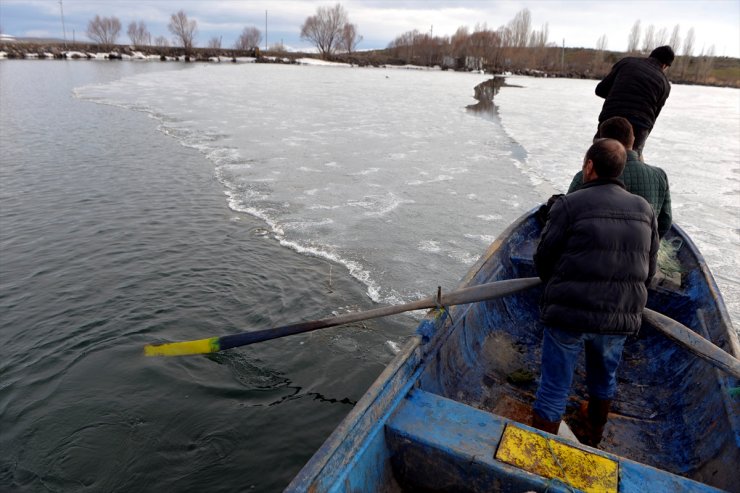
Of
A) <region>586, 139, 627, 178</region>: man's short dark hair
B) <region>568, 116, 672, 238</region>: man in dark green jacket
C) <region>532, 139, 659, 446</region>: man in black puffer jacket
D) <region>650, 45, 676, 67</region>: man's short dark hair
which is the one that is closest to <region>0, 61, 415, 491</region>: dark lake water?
<region>532, 139, 659, 446</region>: man in black puffer jacket

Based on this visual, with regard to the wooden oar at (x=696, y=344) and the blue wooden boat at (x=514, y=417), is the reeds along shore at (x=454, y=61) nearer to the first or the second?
the blue wooden boat at (x=514, y=417)

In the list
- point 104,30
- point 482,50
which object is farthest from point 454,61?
point 104,30

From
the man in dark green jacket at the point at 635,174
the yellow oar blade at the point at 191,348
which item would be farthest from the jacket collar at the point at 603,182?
the yellow oar blade at the point at 191,348

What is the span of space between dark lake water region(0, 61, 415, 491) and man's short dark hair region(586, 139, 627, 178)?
2789 mm

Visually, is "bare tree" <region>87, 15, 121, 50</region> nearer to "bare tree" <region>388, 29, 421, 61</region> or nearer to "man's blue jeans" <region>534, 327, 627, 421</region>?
"bare tree" <region>388, 29, 421, 61</region>

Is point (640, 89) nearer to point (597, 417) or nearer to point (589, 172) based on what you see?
point (589, 172)

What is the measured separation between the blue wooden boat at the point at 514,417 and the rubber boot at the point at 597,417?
0.13 meters

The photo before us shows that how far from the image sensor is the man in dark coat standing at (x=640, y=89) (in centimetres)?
495

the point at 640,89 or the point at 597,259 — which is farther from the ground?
the point at 640,89

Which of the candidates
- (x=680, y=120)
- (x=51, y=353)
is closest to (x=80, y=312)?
(x=51, y=353)

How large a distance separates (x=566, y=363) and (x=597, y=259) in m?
0.70

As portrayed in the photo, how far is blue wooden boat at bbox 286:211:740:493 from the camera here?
7.42ft

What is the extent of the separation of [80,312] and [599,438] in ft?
17.2

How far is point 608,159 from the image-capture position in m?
2.51
